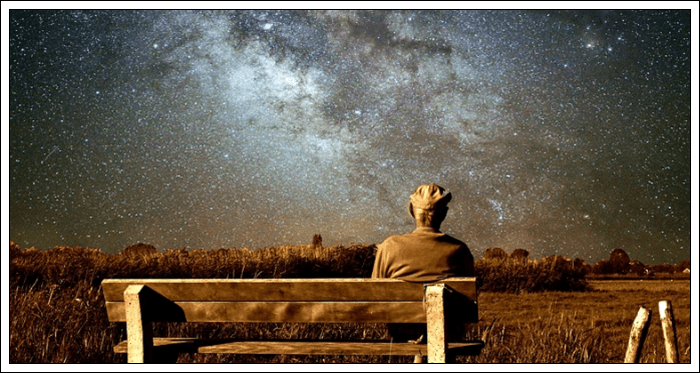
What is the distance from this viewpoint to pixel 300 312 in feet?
11.1

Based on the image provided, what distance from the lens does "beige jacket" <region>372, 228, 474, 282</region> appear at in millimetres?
4004

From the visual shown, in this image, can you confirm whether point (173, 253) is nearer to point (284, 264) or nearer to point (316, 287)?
point (284, 264)

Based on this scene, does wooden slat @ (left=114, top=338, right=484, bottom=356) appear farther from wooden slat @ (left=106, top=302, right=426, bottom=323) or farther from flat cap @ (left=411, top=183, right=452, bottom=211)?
flat cap @ (left=411, top=183, right=452, bottom=211)

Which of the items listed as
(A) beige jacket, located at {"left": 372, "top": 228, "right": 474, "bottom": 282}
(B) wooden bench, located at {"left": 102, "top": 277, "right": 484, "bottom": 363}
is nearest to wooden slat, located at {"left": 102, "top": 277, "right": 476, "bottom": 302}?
(B) wooden bench, located at {"left": 102, "top": 277, "right": 484, "bottom": 363}

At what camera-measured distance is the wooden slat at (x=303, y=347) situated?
3770mm

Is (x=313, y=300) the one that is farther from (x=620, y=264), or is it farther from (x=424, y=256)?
(x=620, y=264)

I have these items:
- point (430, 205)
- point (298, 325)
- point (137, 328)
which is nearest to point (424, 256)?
point (430, 205)

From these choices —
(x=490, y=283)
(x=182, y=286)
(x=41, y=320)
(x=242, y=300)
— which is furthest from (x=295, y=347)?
(x=490, y=283)

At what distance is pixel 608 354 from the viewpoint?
23.2 ft

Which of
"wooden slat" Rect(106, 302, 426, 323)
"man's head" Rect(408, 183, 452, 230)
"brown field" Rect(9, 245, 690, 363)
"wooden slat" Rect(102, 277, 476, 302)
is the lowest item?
"brown field" Rect(9, 245, 690, 363)

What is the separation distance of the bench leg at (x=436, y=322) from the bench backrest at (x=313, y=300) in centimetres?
6

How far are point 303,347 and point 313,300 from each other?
0.58m

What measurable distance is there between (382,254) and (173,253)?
10.7 meters

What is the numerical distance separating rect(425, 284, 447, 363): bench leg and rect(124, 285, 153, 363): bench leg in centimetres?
168
